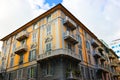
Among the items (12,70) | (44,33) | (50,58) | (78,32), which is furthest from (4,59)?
(78,32)

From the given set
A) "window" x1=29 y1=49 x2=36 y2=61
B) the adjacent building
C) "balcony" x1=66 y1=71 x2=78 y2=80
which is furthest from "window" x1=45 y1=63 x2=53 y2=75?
the adjacent building

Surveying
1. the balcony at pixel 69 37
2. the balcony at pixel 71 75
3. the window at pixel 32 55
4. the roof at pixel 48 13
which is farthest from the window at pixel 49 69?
the roof at pixel 48 13

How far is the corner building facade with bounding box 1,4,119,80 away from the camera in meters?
20.6

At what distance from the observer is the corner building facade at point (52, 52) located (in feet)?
67.5

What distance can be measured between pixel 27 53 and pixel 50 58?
702 centimetres

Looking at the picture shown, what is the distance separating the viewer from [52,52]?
20.5 m

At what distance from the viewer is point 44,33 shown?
2503cm

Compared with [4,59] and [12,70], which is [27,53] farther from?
[4,59]

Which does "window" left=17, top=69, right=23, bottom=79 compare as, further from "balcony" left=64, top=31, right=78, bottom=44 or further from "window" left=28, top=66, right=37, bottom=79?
"balcony" left=64, top=31, right=78, bottom=44

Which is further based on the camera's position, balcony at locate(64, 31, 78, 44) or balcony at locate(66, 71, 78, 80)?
balcony at locate(64, 31, 78, 44)

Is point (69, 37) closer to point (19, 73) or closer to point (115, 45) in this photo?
point (19, 73)

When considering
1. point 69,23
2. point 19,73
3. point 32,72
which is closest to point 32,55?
point 32,72

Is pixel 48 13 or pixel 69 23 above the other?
pixel 48 13

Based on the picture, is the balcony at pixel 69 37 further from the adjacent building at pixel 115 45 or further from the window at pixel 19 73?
the adjacent building at pixel 115 45
